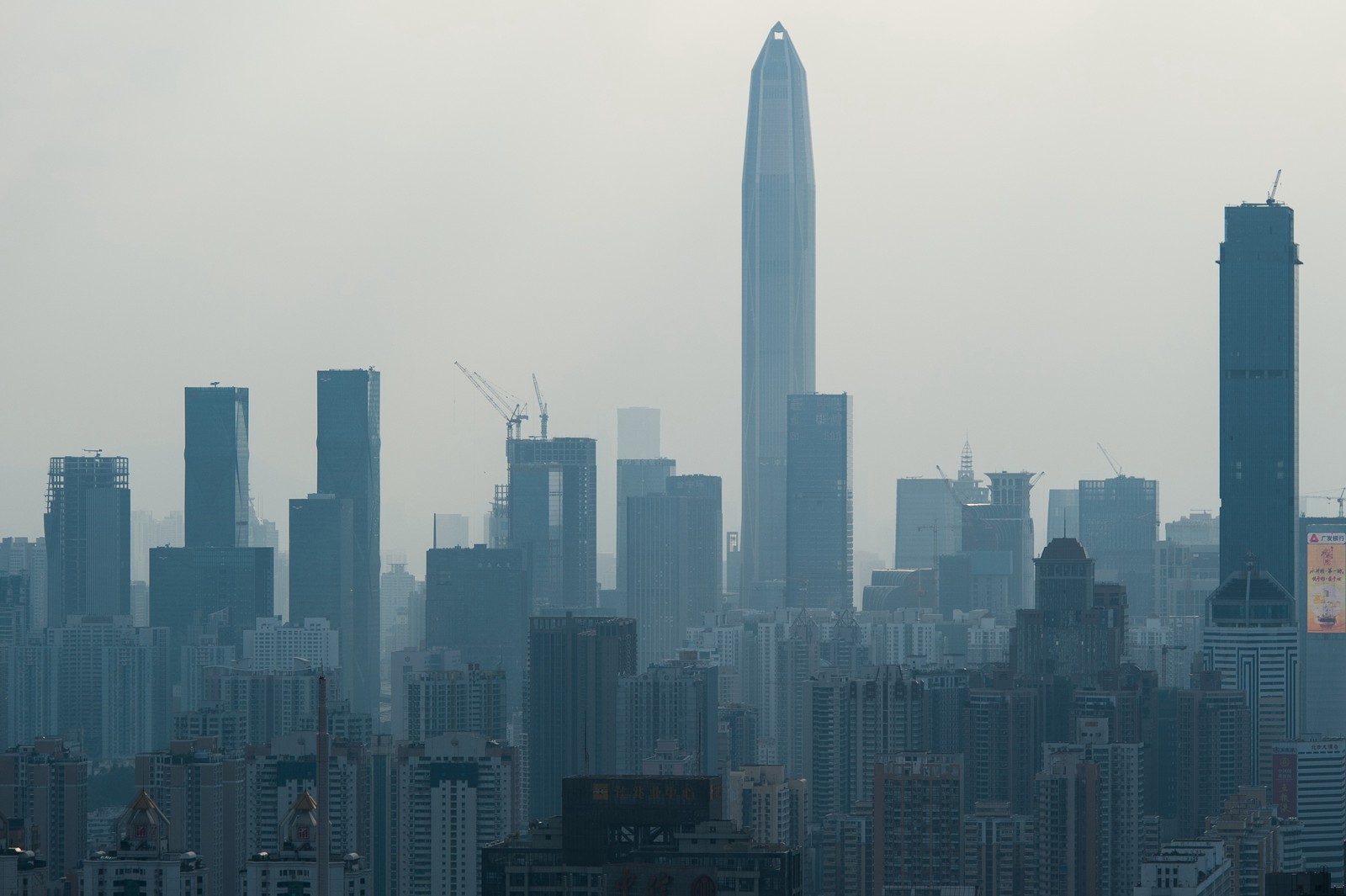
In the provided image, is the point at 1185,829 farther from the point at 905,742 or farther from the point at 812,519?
the point at 812,519

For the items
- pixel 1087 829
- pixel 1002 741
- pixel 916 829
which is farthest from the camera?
pixel 1002 741

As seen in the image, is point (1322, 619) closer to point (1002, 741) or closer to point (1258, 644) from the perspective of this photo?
point (1258, 644)

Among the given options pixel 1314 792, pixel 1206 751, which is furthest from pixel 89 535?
pixel 1314 792

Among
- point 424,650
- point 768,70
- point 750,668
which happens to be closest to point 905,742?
point 750,668

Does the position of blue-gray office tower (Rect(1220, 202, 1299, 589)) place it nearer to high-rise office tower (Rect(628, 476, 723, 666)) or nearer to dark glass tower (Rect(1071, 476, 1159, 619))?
dark glass tower (Rect(1071, 476, 1159, 619))

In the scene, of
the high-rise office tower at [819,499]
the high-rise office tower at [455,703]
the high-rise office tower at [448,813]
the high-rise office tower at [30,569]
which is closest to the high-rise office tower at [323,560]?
the high-rise office tower at [30,569]

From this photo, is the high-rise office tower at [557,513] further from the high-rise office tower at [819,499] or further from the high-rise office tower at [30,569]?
the high-rise office tower at [30,569]

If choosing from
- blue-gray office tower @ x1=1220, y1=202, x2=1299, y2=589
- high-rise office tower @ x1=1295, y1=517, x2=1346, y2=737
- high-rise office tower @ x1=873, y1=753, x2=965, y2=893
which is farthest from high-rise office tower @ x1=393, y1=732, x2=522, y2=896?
blue-gray office tower @ x1=1220, y1=202, x2=1299, y2=589
